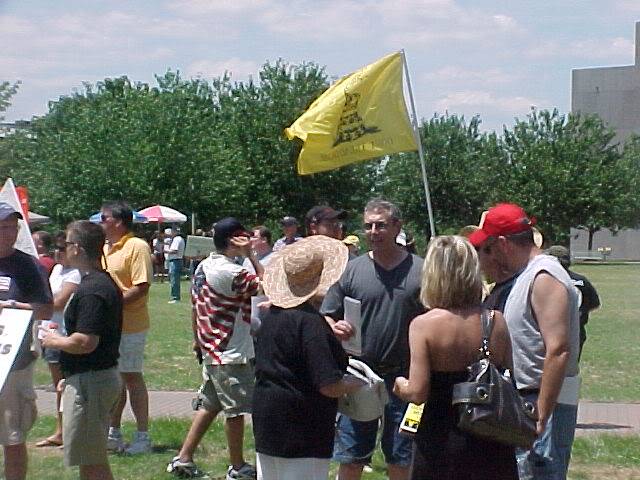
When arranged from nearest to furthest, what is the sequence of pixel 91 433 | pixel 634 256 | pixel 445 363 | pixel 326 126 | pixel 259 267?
1. pixel 445 363
2. pixel 91 433
3. pixel 259 267
4. pixel 326 126
5. pixel 634 256

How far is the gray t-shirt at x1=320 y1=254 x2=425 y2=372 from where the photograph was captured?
6301 mm

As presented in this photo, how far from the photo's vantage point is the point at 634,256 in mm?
87438

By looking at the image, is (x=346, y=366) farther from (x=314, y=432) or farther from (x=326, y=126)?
(x=326, y=126)

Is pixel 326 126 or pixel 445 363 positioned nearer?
pixel 445 363

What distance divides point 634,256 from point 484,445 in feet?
284

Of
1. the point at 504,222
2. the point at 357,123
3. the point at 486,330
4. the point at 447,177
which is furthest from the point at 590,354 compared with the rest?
the point at 447,177

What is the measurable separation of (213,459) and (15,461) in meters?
2.14

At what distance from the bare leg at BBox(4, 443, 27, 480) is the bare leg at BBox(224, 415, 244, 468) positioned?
1547mm

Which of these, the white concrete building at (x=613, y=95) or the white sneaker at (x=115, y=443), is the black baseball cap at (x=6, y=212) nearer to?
the white sneaker at (x=115, y=443)

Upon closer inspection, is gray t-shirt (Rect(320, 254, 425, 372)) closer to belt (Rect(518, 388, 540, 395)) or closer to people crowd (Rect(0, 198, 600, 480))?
people crowd (Rect(0, 198, 600, 480))

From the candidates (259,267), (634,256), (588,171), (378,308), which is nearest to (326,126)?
(259,267)

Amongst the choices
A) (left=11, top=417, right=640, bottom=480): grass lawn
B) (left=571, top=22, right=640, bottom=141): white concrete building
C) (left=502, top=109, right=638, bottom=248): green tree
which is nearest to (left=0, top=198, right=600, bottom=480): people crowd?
(left=11, top=417, right=640, bottom=480): grass lawn

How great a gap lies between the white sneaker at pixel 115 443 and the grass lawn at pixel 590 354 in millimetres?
3393

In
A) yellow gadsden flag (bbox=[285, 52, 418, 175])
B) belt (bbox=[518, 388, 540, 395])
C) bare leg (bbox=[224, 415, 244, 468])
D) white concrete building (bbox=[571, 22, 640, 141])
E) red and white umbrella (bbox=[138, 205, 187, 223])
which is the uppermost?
white concrete building (bbox=[571, 22, 640, 141])
